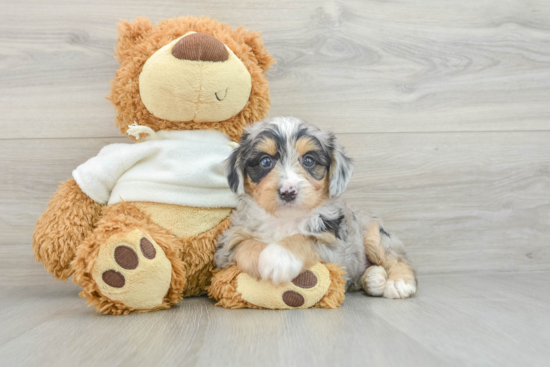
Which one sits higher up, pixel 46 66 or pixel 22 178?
pixel 46 66

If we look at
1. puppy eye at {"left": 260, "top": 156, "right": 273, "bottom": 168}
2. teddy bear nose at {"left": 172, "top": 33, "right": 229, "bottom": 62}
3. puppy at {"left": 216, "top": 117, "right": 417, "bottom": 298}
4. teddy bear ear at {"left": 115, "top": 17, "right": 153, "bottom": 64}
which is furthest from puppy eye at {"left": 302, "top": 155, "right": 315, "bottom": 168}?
teddy bear ear at {"left": 115, "top": 17, "right": 153, "bottom": 64}

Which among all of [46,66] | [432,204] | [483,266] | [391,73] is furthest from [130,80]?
[483,266]

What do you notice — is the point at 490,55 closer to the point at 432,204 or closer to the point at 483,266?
the point at 432,204

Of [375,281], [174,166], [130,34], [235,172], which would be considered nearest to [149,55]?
[130,34]

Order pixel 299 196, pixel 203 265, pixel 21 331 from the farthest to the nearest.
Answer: pixel 203 265, pixel 299 196, pixel 21 331

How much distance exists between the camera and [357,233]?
2.12 metres

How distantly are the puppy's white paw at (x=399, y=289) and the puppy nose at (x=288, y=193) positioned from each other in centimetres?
69

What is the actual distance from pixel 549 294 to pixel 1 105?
277cm

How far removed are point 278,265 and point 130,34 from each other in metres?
Answer: 1.18

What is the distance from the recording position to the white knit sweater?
1896 millimetres

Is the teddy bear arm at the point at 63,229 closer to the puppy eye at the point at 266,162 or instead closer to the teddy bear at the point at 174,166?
the teddy bear at the point at 174,166

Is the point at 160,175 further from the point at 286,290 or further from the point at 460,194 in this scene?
the point at 460,194

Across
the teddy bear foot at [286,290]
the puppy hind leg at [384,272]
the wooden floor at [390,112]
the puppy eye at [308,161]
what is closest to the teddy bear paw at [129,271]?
the teddy bear foot at [286,290]

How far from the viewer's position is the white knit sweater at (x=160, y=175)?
1.90 meters
